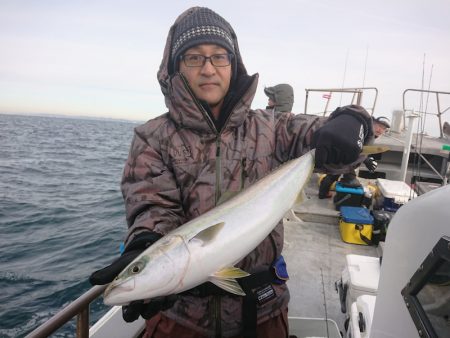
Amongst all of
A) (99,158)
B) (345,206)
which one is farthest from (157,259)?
(99,158)

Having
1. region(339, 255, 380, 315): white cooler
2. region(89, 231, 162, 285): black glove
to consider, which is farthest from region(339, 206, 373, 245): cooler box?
region(89, 231, 162, 285): black glove

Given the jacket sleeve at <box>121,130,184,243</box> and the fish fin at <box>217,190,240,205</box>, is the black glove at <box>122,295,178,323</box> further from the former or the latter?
the fish fin at <box>217,190,240,205</box>

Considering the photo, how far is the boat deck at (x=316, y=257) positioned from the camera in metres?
4.86

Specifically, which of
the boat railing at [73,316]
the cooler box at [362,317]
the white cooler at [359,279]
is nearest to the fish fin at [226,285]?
the boat railing at [73,316]

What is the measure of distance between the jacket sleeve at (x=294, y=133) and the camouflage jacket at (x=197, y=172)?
11 millimetres

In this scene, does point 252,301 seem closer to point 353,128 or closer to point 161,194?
point 161,194

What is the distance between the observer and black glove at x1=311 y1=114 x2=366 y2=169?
239 cm

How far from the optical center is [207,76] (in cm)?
261

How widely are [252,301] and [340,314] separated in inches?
115

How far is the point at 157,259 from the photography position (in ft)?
6.40

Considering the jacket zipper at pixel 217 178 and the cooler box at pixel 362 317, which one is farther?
the cooler box at pixel 362 317

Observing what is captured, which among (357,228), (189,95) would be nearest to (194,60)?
(189,95)

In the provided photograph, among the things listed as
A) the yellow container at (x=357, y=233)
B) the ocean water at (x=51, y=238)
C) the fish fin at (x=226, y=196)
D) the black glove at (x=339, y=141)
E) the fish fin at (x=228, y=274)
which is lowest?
the ocean water at (x=51, y=238)

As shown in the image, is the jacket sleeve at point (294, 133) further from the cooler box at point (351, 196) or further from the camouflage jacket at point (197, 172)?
the cooler box at point (351, 196)
